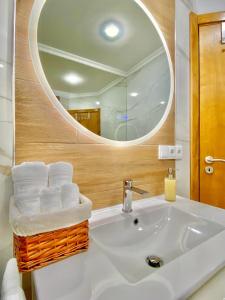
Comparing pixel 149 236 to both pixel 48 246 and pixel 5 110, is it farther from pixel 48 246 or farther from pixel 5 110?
pixel 5 110

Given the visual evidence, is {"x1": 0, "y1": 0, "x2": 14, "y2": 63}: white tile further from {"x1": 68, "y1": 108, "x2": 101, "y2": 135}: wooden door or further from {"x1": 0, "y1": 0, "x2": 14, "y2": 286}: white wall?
{"x1": 68, "y1": 108, "x2": 101, "y2": 135}: wooden door

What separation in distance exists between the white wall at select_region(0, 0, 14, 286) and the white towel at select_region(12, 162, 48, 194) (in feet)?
0.22

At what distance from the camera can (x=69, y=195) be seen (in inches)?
20.1

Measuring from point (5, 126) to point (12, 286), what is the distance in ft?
1.41

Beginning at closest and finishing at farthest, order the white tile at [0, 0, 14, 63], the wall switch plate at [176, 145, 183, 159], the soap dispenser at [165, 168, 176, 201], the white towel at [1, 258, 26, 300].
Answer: the white towel at [1, 258, 26, 300] → the white tile at [0, 0, 14, 63] → the soap dispenser at [165, 168, 176, 201] → the wall switch plate at [176, 145, 183, 159]

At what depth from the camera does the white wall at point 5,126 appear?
21.0 inches

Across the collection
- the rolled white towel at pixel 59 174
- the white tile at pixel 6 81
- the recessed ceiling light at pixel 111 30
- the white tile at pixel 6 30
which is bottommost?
the rolled white towel at pixel 59 174

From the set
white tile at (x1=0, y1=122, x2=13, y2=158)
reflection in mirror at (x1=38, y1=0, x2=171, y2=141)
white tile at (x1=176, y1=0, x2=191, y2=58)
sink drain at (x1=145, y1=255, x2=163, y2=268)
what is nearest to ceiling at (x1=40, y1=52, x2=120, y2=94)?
reflection in mirror at (x1=38, y1=0, x2=171, y2=141)

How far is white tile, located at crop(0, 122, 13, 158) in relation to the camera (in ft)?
1.76

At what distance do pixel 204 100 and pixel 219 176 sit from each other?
533mm

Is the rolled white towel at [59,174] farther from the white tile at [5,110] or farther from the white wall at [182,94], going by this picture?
the white wall at [182,94]

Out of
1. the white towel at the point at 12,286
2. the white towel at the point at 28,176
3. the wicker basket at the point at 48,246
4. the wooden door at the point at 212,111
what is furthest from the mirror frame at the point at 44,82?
the wooden door at the point at 212,111

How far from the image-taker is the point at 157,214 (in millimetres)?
819

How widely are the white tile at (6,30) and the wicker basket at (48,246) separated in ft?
1.84
